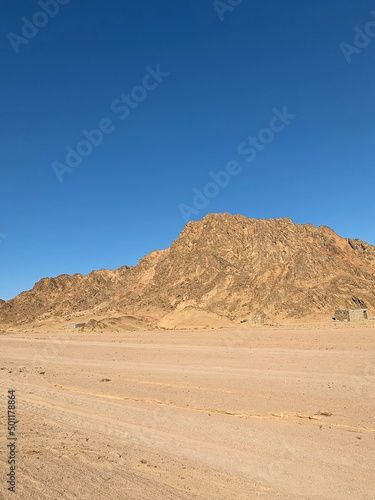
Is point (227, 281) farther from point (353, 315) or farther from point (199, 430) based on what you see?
point (199, 430)

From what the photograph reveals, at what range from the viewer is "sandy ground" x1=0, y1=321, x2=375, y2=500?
5.49 m

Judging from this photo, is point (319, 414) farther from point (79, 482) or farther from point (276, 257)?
point (276, 257)

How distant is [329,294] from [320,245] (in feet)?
82.7

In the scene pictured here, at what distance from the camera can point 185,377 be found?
50.4 feet

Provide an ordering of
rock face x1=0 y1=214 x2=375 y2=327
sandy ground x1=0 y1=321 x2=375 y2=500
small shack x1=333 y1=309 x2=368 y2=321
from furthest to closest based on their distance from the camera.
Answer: rock face x1=0 y1=214 x2=375 y2=327 < small shack x1=333 y1=309 x2=368 y2=321 < sandy ground x1=0 y1=321 x2=375 y2=500

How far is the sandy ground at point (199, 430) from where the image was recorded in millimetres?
5492

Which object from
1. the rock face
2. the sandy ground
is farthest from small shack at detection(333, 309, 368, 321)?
the sandy ground

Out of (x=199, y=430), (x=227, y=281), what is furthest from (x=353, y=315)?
(x=199, y=430)

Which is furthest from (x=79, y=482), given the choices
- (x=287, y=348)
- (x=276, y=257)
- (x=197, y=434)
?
(x=276, y=257)

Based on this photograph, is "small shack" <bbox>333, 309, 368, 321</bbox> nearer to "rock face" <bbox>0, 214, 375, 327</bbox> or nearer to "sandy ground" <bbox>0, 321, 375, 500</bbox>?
"rock face" <bbox>0, 214, 375, 327</bbox>

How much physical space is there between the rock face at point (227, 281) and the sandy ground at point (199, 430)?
32.2m

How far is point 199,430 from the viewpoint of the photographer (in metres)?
8.51

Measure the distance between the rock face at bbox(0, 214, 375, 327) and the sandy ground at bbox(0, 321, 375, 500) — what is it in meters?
32.2

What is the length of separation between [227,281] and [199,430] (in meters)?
57.4
